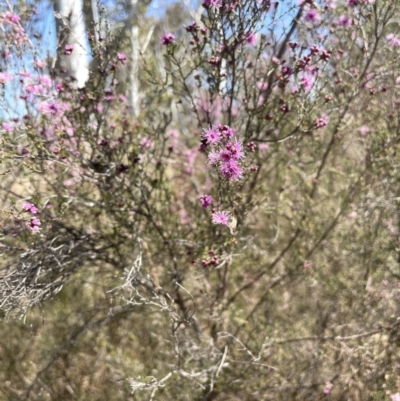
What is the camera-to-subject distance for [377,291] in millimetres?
3396

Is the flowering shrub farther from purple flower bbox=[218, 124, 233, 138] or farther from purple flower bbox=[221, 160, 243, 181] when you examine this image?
purple flower bbox=[218, 124, 233, 138]

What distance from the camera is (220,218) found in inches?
82.6

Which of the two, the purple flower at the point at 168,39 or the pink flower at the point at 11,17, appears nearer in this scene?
the purple flower at the point at 168,39

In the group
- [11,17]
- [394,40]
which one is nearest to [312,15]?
[394,40]

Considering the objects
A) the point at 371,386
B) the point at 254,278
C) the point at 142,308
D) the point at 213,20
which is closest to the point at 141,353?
the point at 142,308

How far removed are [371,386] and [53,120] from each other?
297cm

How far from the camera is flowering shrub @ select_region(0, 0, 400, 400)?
2670 millimetres

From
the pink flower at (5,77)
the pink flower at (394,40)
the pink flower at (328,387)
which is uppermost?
the pink flower at (394,40)

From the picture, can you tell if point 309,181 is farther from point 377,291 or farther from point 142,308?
point 142,308

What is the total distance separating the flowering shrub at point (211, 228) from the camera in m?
2.67

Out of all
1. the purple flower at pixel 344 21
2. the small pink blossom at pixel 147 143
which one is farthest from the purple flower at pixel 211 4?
the purple flower at pixel 344 21

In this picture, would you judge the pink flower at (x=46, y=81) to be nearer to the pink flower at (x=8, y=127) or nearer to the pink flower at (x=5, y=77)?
the pink flower at (x=5, y=77)

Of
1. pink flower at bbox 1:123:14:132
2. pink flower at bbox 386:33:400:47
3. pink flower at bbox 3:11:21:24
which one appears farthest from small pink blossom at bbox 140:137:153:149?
pink flower at bbox 386:33:400:47

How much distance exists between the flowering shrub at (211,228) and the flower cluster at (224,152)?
31 centimetres
